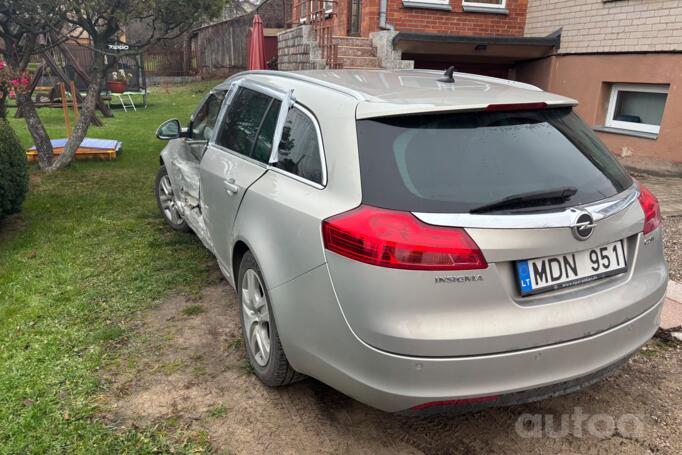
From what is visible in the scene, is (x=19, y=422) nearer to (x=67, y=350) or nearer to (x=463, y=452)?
(x=67, y=350)

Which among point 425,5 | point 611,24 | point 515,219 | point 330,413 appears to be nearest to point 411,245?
point 515,219

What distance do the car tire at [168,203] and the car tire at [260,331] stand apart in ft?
7.95

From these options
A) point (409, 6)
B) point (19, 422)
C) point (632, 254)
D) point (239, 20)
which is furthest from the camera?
point (239, 20)

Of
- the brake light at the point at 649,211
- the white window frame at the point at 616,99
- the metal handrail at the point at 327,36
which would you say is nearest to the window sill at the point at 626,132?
the white window frame at the point at 616,99

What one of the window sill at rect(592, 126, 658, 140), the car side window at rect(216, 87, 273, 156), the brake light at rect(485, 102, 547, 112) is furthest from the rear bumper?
the window sill at rect(592, 126, 658, 140)

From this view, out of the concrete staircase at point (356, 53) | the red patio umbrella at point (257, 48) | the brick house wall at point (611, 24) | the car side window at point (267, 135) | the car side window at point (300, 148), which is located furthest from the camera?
the red patio umbrella at point (257, 48)

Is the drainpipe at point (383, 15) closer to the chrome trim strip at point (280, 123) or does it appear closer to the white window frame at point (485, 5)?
the white window frame at point (485, 5)

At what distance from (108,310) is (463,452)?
2672 millimetres

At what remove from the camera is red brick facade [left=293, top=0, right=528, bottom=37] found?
9984mm

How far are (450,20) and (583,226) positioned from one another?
9.06 m

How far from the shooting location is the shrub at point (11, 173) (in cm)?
520

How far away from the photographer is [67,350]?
10.9 ft

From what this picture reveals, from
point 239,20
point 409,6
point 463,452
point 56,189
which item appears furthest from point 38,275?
point 239,20

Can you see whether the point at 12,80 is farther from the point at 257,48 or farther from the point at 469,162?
the point at 469,162
